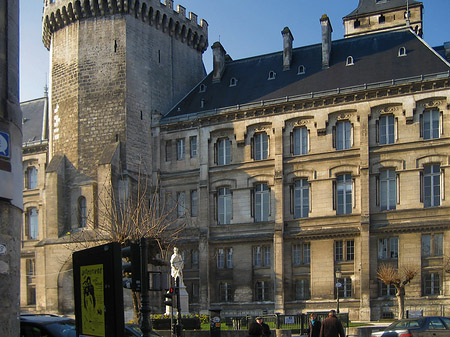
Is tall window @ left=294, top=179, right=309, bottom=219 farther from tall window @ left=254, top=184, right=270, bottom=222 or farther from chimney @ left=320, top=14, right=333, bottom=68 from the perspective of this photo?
chimney @ left=320, top=14, right=333, bottom=68

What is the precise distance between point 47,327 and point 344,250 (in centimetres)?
2742

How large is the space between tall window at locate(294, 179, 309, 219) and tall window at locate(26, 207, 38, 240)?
21.6 m

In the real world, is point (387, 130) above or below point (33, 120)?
below

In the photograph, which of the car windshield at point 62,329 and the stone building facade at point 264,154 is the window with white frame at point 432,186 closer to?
the stone building facade at point 264,154

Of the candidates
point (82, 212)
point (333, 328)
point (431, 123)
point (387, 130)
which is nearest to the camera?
point (333, 328)

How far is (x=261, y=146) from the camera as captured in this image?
4347 centimetres

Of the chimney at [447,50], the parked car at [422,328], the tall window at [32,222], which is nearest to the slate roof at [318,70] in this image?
the chimney at [447,50]

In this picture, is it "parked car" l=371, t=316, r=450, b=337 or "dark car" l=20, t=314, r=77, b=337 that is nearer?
"dark car" l=20, t=314, r=77, b=337

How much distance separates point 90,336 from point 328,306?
31.3 metres

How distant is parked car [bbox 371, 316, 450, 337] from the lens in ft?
74.1

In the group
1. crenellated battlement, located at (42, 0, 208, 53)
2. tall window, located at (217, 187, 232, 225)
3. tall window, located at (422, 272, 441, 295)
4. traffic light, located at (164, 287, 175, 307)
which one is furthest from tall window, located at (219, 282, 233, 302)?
traffic light, located at (164, 287, 175, 307)

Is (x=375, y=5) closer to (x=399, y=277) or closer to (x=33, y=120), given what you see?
(x=33, y=120)

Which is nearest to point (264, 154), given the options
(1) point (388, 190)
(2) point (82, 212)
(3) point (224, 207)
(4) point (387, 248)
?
(3) point (224, 207)

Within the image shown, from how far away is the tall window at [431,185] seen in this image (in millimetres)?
38688
